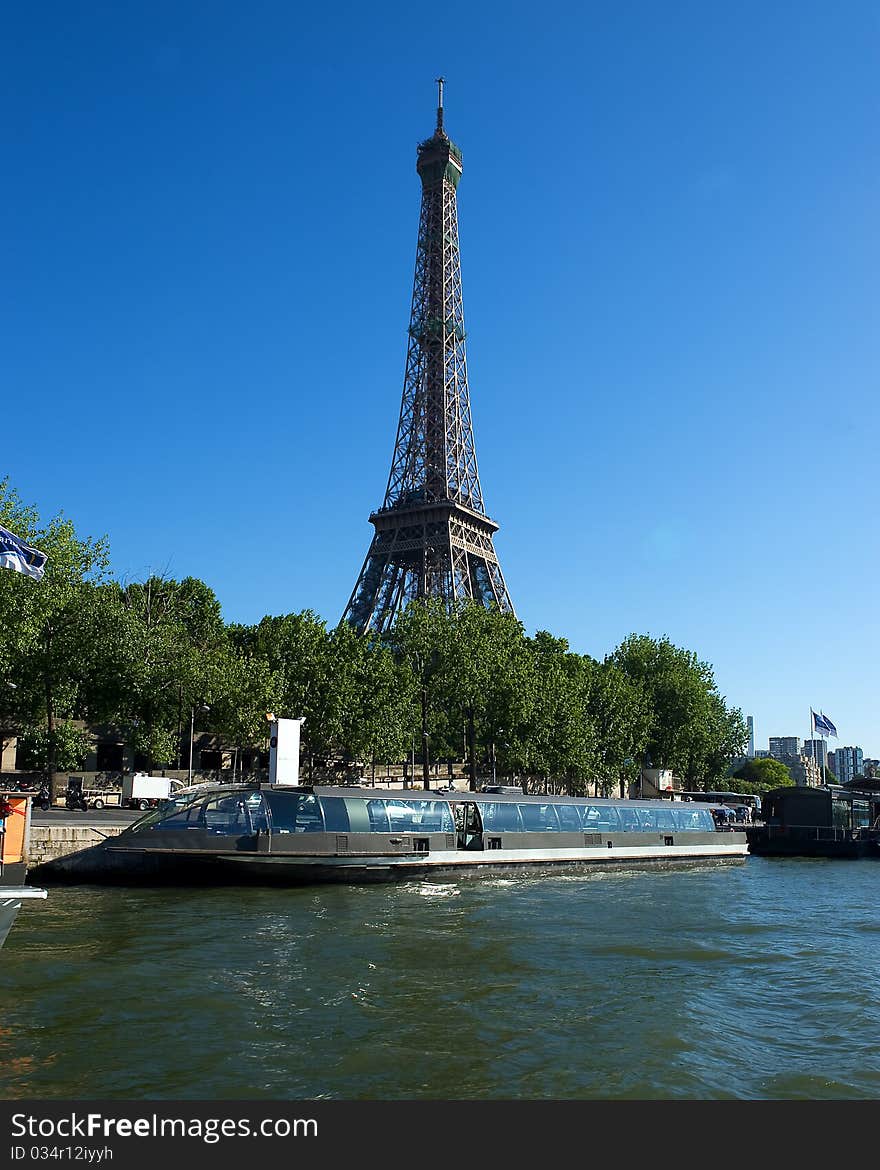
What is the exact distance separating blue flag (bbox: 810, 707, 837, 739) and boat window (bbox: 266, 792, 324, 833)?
159 feet

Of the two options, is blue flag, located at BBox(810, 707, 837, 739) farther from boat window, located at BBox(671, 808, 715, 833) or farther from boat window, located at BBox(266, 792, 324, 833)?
boat window, located at BBox(266, 792, 324, 833)

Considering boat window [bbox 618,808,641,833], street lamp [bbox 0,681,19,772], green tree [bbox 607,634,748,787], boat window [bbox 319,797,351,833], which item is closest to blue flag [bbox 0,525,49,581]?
boat window [bbox 319,797,351,833]

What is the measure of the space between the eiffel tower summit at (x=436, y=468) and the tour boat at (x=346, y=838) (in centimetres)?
4286

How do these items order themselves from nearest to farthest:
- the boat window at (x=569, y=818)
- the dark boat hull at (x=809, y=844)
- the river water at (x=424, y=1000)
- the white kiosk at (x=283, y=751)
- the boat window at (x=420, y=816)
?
the river water at (x=424, y=1000) → the boat window at (x=420, y=816) → the white kiosk at (x=283, y=751) → the boat window at (x=569, y=818) → the dark boat hull at (x=809, y=844)

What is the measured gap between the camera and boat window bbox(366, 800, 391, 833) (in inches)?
1241

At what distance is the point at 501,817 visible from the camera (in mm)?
36062

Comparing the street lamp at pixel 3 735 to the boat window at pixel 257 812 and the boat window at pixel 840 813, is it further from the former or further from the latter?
the boat window at pixel 840 813

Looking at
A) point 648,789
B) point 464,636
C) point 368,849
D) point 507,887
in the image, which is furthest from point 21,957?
point 648,789

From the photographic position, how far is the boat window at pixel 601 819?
1558 inches

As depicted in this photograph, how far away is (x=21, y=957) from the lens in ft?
55.4

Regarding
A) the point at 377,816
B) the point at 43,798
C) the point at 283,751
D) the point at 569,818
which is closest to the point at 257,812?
the point at 377,816

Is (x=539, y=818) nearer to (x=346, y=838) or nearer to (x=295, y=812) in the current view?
(x=346, y=838)

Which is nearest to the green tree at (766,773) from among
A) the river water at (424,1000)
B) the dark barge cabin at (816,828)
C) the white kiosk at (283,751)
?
the dark barge cabin at (816,828)

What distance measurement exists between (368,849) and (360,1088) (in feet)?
66.7
